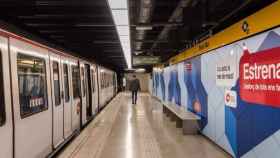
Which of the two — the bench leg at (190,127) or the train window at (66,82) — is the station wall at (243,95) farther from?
the train window at (66,82)

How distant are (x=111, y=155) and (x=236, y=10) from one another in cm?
361

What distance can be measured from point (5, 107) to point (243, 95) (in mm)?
3190

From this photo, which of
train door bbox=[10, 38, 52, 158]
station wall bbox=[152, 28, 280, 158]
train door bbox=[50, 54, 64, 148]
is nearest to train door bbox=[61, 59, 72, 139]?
train door bbox=[50, 54, 64, 148]

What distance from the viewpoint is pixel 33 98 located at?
4.27 metres

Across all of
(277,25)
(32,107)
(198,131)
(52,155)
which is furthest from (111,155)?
(277,25)

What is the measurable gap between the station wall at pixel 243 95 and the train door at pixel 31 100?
2.93 metres

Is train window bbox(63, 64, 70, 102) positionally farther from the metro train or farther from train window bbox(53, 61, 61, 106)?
train window bbox(53, 61, 61, 106)

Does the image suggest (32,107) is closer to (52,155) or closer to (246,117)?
(52,155)

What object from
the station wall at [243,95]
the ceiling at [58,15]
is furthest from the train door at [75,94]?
the station wall at [243,95]

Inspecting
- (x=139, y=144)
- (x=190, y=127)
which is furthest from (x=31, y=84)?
(x=190, y=127)

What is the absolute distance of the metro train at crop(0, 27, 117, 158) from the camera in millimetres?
3312

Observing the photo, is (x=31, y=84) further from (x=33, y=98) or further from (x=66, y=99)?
(x=66, y=99)

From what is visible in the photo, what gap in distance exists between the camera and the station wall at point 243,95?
3738 millimetres

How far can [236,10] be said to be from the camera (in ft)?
20.1
